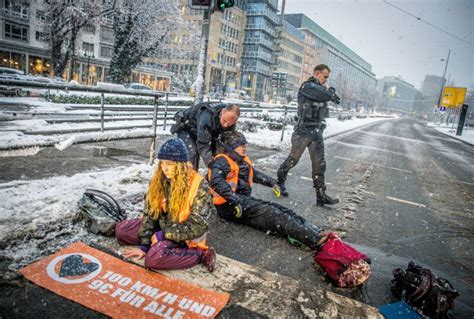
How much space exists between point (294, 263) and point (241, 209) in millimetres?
785

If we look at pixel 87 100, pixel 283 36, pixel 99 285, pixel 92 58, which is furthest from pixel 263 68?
pixel 99 285

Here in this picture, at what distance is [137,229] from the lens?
2.84 meters

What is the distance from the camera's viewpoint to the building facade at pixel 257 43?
69250mm

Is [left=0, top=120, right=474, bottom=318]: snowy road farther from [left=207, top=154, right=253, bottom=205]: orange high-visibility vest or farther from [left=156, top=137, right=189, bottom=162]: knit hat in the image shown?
[left=156, top=137, right=189, bottom=162]: knit hat

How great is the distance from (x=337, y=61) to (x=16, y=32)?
108 meters

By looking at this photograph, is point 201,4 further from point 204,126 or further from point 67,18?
point 67,18

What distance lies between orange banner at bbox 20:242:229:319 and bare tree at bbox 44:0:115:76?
2489 centimetres

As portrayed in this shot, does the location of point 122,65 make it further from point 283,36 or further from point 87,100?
point 283,36

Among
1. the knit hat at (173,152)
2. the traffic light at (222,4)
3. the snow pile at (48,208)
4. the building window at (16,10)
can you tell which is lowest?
the snow pile at (48,208)

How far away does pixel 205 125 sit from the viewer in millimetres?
3760

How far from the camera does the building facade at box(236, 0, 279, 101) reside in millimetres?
69250

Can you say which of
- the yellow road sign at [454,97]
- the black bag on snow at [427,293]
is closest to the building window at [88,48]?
the black bag on snow at [427,293]

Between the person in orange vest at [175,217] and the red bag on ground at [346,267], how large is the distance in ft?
3.47

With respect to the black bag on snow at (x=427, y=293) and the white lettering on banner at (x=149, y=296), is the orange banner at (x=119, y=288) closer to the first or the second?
the white lettering on banner at (x=149, y=296)
